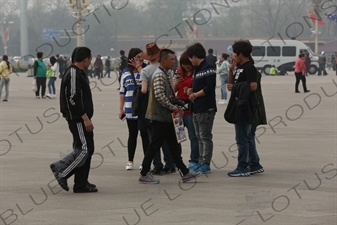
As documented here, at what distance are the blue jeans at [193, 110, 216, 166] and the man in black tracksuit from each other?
1763 mm

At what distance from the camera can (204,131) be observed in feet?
35.6

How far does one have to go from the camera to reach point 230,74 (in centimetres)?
1091

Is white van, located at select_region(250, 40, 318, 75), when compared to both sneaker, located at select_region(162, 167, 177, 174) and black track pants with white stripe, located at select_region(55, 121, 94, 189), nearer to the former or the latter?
sneaker, located at select_region(162, 167, 177, 174)

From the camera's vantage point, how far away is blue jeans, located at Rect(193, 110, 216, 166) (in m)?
10.8

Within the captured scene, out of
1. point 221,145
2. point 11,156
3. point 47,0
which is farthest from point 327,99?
point 47,0

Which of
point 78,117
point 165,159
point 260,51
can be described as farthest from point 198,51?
point 260,51

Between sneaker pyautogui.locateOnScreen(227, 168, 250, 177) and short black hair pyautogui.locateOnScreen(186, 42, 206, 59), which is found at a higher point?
short black hair pyautogui.locateOnScreen(186, 42, 206, 59)

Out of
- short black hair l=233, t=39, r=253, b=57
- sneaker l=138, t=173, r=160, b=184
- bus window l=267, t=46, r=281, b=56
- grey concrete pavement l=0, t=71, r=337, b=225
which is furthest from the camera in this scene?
bus window l=267, t=46, r=281, b=56

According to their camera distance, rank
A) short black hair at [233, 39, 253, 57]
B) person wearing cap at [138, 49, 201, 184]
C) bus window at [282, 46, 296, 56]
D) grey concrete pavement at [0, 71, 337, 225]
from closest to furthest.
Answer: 1. grey concrete pavement at [0, 71, 337, 225]
2. person wearing cap at [138, 49, 201, 184]
3. short black hair at [233, 39, 253, 57]
4. bus window at [282, 46, 296, 56]

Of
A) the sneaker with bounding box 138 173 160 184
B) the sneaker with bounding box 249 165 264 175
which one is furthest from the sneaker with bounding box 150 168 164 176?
the sneaker with bounding box 249 165 264 175

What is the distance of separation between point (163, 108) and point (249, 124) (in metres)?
1.26

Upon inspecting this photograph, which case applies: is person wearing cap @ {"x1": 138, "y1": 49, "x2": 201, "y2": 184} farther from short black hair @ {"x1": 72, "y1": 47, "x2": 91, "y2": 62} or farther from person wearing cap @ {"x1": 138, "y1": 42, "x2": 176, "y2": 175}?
short black hair @ {"x1": 72, "y1": 47, "x2": 91, "y2": 62}

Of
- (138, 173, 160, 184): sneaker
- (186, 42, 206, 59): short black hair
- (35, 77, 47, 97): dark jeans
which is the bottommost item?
(35, 77, 47, 97): dark jeans

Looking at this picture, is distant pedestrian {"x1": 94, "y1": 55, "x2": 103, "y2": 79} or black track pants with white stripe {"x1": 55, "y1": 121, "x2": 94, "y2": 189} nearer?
black track pants with white stripe {"x1": 55, "y1": 121, "x2": 94, "y2": 189}
